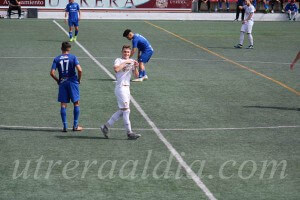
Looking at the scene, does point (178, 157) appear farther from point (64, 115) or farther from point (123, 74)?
point (64, 115)

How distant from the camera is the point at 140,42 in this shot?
2555 centimetres

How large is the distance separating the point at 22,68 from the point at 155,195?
17.4 meters

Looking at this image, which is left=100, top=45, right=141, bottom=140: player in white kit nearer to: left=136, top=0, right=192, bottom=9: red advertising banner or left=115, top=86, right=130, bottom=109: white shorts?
left=115, top=86, right=130, bottom=109: white shorts

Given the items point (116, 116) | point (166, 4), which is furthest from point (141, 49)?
point (166, 4)

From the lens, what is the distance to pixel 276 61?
31953 mm

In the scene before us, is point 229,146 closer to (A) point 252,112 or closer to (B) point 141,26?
(A) point 252,112

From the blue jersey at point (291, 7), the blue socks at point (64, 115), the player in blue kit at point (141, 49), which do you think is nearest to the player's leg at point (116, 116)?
the blue socks at point (64, 115)

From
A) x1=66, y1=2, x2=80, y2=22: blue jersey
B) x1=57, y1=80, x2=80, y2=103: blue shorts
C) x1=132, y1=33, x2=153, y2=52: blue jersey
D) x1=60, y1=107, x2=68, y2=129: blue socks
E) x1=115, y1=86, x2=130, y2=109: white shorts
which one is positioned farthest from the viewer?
x1=66, y1=2, x2=80, y2=22: blue jersey

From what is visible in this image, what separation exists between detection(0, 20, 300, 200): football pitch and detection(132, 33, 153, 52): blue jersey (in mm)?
1172

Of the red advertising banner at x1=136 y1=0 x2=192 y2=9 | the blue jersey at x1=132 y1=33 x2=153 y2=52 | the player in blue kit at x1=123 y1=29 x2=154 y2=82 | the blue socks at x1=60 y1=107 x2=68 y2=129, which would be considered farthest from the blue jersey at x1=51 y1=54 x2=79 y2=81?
the red advertising banner at x1=136 y1=0 x2=192 y2=9

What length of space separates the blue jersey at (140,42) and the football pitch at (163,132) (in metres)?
1.17

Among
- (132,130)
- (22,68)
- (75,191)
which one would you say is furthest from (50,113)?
(22,68)

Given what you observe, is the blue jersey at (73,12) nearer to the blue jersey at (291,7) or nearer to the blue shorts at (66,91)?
the blue shorts at (66,91)

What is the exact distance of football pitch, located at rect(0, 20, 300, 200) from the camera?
1257cm
